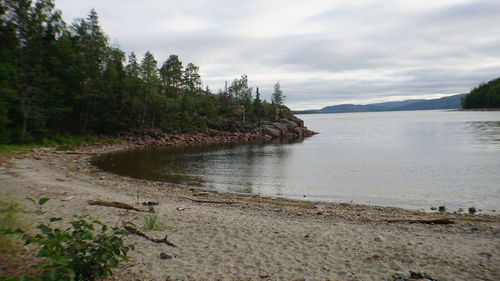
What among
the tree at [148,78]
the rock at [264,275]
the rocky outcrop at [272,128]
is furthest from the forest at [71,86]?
the rock at [264,275]

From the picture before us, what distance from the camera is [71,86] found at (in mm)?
47719

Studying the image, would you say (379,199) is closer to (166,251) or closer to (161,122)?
(166,251)

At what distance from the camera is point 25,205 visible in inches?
401

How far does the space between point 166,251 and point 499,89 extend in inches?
8480

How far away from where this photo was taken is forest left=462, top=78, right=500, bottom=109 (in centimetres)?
17012

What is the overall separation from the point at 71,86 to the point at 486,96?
212478 mm

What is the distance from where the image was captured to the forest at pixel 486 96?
170125 millimetres

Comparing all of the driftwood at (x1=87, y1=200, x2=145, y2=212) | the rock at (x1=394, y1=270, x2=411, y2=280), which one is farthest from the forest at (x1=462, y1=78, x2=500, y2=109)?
the driftwood at (x1=87, y1=200, x2=145, y2=212)

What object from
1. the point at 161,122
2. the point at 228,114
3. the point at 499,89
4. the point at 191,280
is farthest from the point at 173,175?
the point at 499,89

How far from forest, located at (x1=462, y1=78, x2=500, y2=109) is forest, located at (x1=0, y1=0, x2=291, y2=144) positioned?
6898 inches

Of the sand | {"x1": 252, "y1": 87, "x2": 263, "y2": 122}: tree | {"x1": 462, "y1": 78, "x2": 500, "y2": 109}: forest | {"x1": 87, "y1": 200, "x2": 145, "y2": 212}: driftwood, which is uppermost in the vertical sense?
{"x1": 462, "y1": 78, "x2": 500, "y2": 109}: forest

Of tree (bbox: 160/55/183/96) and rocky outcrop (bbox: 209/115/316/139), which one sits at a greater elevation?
tree (bbox: 160/55/183/96)

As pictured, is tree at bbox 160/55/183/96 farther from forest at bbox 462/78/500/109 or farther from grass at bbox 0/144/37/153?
forest at bbox 462/78/500/109

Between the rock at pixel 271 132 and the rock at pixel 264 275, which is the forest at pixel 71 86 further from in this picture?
the rock at pixel 264 275
